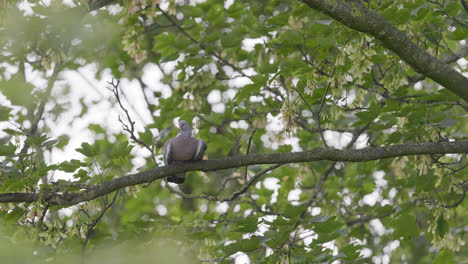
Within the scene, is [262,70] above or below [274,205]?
above

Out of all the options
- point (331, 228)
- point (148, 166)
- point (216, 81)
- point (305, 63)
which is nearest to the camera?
point (331, 228)

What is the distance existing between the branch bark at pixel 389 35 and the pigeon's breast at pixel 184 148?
2118mm

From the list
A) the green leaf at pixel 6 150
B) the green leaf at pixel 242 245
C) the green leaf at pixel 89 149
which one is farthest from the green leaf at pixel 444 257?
the green leaf at pixel 6 150

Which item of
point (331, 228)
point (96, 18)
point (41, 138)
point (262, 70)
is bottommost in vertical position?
point (331, 228)

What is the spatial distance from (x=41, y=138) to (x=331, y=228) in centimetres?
254

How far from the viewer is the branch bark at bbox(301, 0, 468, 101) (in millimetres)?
3314

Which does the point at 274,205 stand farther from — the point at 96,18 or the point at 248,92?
the point at 96,18

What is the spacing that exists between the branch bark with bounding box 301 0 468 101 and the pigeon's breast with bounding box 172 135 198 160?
212 cm

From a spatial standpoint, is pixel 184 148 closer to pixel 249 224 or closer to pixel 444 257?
pixel 249 224

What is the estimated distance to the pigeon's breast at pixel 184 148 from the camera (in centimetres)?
482

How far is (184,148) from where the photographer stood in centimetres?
485

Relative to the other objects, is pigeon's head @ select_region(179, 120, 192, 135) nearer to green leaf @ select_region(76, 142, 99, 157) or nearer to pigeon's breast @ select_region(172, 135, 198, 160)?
pigeon's breast @ select_region(172, 135, 198, 160)

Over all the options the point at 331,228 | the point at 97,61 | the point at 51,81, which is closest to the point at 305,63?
the point at 331,228

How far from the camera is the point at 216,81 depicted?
20.7 ft
